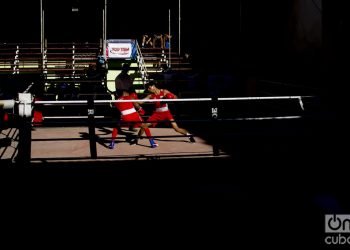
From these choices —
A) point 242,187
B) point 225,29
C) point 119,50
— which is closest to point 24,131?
point 242,187

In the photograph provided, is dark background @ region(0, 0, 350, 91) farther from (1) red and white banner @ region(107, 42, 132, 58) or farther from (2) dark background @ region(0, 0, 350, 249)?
(1) red and white banner @ region(107, 42, 132, 58)

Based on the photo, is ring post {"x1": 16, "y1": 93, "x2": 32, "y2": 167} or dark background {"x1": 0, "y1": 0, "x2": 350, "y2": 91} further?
dark background {"x1": 0, "y1": 0, "x2": 350, "y2": 91}

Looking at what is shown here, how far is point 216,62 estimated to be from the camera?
22.0 metres

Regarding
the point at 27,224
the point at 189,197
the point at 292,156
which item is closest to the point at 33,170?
the point at 27,224

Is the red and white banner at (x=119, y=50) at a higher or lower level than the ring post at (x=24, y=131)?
higher

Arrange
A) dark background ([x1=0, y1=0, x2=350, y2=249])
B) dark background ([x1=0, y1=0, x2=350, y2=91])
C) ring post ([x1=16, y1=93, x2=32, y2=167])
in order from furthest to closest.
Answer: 1. dark background ([x1=0, y1=0, x2=350, y2=91])
2. ring post ([x1=16, y1=93, x2=32, y2=167])
3. dark background ([x1=0, y1=0, x2=350, y2=249])

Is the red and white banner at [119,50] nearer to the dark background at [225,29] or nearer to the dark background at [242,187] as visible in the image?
the dark background at [225,29]

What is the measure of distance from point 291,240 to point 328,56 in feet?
30.8

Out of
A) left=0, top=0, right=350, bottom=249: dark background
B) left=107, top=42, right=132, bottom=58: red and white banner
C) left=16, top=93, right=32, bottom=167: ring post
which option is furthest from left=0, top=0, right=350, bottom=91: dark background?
left=16, top=93, right=32, bottom=167: ring post

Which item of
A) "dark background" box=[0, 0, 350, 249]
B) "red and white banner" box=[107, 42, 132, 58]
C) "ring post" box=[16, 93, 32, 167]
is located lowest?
"dark background" box=[0, 0, 350, 249]

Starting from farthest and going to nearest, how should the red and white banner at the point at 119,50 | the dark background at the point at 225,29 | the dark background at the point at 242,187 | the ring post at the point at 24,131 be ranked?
the red and white banner at the point at 119,50 → the dark background at the point at 225,29 → the ring post at the point at 24,131 → the dark background at the point at 242,187

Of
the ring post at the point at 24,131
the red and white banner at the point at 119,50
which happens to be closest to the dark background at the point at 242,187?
the ring post at the point at 24,131

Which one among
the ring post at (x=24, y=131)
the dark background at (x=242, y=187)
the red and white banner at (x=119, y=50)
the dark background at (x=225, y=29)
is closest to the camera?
the dark background at (x=242, y=187)

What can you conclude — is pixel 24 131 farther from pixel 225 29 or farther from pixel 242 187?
pixel 225 29
